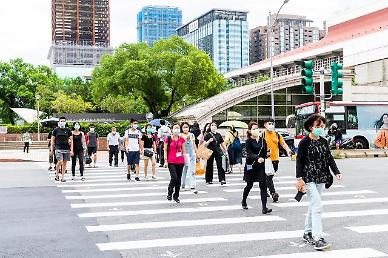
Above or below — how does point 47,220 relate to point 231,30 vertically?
below

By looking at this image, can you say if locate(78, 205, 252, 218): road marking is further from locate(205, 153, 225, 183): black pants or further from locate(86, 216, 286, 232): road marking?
locate(205, 153, 225, 183): black pants

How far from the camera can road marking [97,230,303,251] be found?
7141 mm

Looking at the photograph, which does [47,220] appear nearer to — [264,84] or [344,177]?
[344,177]

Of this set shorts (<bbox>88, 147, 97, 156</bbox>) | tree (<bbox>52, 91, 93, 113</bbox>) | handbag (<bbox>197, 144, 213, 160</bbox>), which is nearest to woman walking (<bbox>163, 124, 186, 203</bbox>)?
handbag (<bbox>197, 144, 213, 160</bbox>)

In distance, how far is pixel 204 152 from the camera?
14086 mm

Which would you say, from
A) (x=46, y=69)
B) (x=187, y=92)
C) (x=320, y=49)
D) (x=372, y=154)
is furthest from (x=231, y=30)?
(x=372, y=154)

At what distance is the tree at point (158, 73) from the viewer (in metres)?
50.4

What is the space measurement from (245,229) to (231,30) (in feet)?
438

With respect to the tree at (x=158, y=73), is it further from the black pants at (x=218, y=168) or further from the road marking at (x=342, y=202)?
the road marking at (x=342, y=202)

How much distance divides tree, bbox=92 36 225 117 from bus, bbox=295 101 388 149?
2297 centimetres

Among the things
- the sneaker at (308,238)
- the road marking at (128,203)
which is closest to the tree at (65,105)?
the road marking at (128,203)

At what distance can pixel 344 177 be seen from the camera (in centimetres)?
1591

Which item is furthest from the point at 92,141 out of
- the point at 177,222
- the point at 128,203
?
the point at 177,222

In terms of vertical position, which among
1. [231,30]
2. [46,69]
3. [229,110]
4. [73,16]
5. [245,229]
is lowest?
[245,229]
